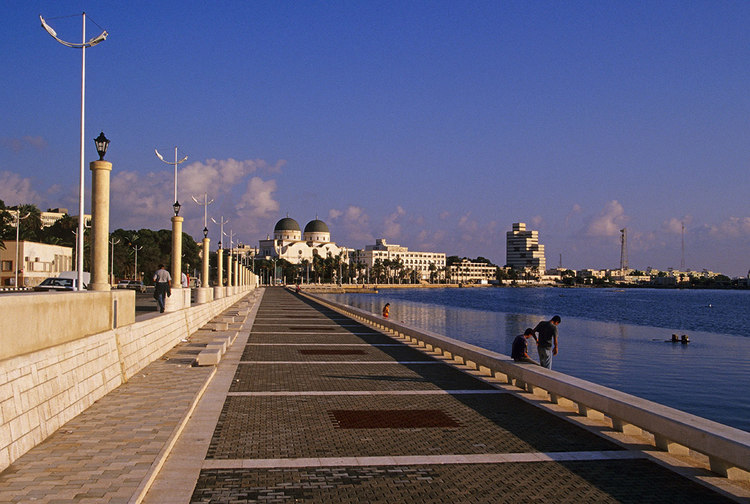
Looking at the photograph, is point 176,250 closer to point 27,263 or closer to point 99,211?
point 99,211

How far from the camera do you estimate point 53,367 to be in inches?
373

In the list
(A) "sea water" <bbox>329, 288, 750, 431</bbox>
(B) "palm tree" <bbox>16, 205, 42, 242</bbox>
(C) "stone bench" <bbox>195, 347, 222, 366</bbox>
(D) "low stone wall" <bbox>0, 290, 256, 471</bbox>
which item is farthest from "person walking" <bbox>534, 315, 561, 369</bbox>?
(B) "palm tree" <bbox>16, 205, 42, 242</bbox>

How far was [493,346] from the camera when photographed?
39.8 m

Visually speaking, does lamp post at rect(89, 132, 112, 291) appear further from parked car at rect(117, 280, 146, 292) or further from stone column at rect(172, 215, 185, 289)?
parked car at rect(117, 280, 146, 292)

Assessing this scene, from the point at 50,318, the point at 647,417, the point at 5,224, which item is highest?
the point at 5,224

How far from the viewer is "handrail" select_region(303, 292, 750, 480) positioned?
7.70 metres

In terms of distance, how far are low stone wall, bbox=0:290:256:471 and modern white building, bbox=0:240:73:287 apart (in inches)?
2450

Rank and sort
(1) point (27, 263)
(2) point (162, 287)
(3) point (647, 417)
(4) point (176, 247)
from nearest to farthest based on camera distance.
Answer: (3) point (647, 417) < (2) point (162, 287) < (4) point (176, 247) < (1) point (27, 263)

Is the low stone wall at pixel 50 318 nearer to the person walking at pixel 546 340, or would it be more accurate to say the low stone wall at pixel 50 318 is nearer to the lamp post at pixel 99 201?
the lamp post at pixel 99 201

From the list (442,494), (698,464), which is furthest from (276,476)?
(698,464)

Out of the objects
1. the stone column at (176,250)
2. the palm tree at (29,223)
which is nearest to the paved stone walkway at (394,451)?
the stone column at (176,250)

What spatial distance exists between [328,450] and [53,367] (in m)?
3.95

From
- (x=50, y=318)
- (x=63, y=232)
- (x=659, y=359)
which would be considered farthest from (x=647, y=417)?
(x=63, y=232)

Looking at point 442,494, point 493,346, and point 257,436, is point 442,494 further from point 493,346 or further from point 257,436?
point 493,346
